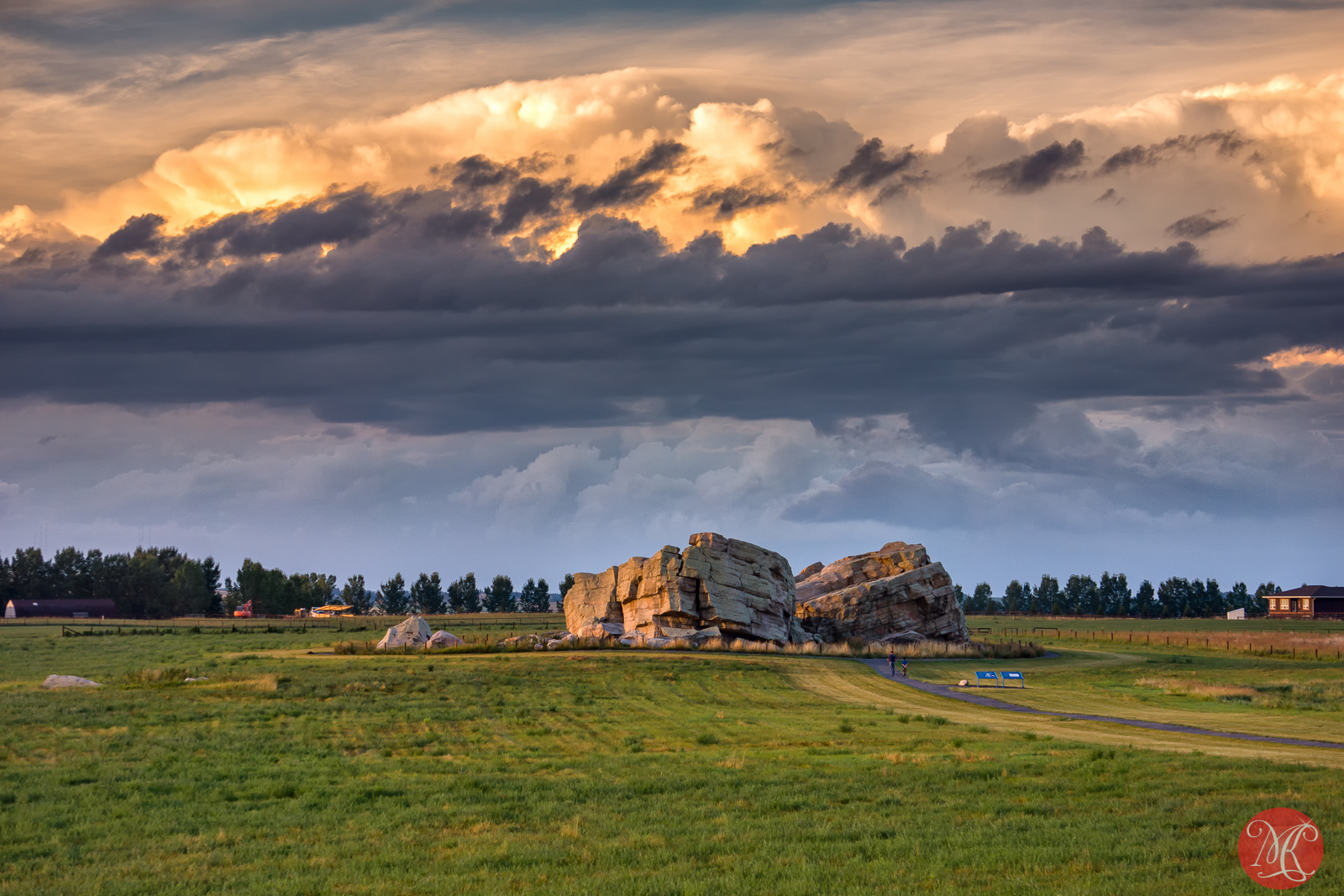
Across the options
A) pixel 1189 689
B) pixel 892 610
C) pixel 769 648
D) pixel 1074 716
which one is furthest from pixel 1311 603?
pixel 1074 716

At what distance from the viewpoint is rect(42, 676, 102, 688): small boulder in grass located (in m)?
44.4

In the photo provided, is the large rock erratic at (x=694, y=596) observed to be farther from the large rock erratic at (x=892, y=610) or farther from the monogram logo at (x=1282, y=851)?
the monogram logo at (x=1282, y=851)

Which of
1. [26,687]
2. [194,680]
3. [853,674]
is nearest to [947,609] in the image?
[853,674]

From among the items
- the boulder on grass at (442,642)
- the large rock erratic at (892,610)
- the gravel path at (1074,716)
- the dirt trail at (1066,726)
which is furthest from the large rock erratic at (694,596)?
the dirt trail at (1066,726)

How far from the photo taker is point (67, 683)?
147 ft

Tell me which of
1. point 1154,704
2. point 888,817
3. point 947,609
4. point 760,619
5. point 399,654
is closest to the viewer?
point 888,817

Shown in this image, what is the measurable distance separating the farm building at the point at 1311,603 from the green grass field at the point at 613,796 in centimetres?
17131

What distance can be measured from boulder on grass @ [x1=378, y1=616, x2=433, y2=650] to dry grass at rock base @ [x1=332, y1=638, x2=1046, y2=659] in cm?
93

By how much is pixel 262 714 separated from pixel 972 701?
29890 millimetres

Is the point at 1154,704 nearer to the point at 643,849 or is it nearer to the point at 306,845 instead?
the point at 643,849

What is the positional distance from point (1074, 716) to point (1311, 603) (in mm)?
181386

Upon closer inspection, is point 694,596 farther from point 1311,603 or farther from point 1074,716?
point 1311,603

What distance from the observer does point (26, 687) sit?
44.5m

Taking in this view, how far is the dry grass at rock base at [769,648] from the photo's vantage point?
7256cm
